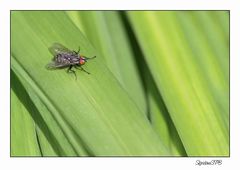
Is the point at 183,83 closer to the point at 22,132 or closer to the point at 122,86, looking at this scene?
the point at 122,86

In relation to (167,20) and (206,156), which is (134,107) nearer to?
(206,156)

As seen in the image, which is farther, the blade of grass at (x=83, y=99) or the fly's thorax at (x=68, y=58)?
the fly's thorax at (x=68, y=58)

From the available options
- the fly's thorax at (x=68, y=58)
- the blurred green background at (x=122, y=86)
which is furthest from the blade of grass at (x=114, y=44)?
the fly's thorax at (x=68, y=58)

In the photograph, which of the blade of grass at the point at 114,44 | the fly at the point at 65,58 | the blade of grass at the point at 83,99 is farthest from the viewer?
the blade of grass at the point at 114,44

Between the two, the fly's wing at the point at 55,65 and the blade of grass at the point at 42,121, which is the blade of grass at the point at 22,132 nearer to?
the blade of grass at the point at 42,121

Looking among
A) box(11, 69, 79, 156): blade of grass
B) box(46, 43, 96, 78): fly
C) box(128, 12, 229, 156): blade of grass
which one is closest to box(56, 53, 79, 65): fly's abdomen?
box(46, 43, 96, 78): fly

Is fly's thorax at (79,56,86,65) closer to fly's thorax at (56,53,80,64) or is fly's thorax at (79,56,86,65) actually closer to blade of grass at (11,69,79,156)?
fly's thorax at (56,53,80,64)

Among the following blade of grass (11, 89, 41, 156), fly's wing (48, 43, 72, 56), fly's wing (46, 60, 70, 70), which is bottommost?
blade of grass (11, 89, 41, 156)
